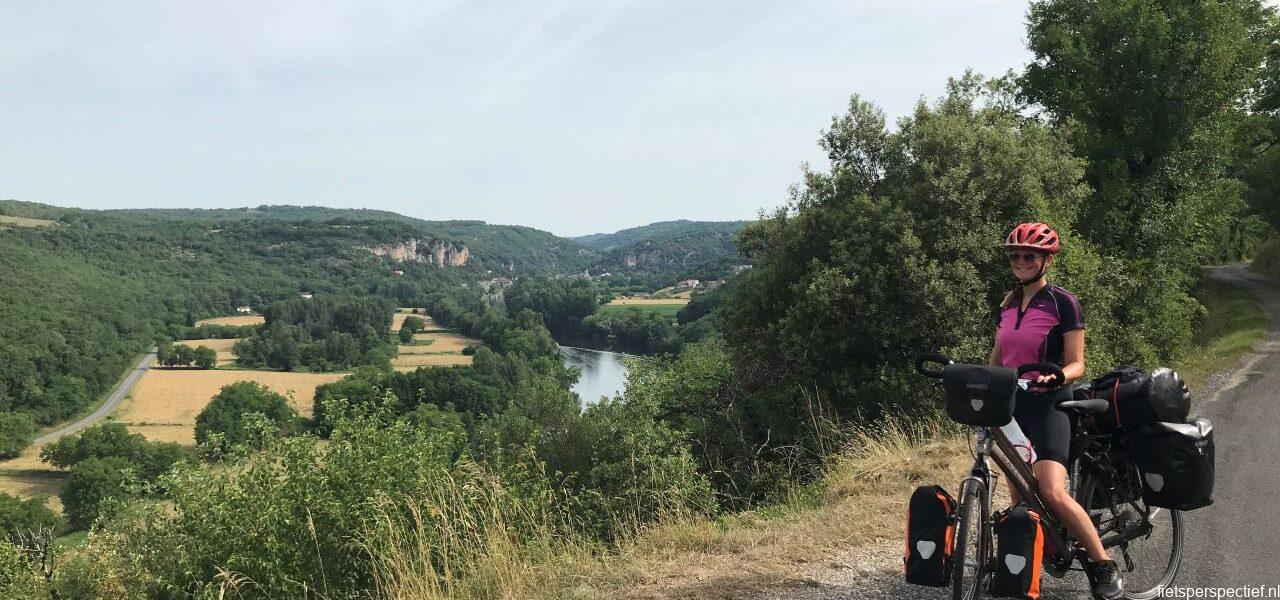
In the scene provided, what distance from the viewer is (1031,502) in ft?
11.5

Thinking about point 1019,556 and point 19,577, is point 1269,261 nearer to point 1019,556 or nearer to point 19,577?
point 1019,556

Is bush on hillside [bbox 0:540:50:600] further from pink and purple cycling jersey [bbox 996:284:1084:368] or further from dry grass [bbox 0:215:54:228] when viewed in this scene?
dry grass [bbox 0:215:54:228]

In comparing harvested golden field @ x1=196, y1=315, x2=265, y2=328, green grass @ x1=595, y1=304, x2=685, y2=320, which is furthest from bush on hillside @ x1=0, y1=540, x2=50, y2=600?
harvested golden field @ x1=196, y1=315, x2=265, y2=328

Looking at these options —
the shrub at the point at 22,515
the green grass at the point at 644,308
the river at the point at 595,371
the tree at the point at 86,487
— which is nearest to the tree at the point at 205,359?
the river at the point at 595,371

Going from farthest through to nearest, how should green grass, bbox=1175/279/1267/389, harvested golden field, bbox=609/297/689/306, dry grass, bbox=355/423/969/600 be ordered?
harvested golden field, bbox=609/297/689/306
green grass, bbox=1175/279/1267/389
dry grass, bbox=355/423/969/600

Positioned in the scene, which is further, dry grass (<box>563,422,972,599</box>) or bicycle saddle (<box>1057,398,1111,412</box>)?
dry grass (<box>563,422,972,599</box>)

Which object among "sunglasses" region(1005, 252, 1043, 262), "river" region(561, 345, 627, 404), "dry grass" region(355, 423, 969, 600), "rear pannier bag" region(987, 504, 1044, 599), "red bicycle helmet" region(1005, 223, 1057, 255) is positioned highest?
"red bicycle helmet" region(1005, 223, 1057, 255)

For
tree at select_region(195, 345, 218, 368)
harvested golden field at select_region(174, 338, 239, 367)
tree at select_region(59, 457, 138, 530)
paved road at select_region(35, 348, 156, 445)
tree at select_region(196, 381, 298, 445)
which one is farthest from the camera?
harvested golden field at select_region(174, 338, 239, 367)

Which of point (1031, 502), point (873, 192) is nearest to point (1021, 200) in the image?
point (873, 192)

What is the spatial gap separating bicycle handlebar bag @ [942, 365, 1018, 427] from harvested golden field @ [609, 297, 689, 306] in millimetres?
124385

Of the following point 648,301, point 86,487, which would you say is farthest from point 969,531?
point 648,301

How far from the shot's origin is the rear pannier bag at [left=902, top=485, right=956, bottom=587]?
333 centimetres

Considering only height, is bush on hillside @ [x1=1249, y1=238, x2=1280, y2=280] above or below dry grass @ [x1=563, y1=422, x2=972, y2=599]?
above

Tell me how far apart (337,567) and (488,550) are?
1984mm
